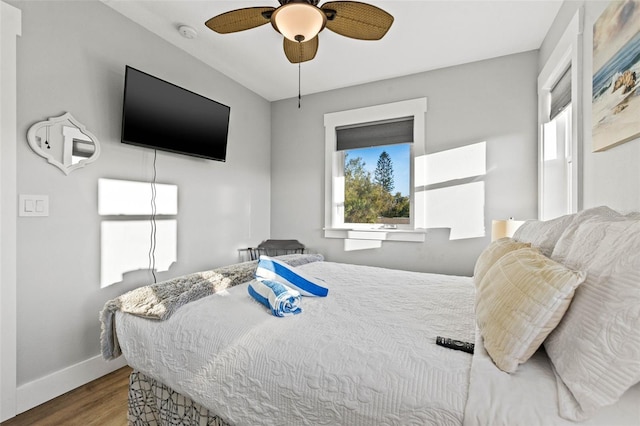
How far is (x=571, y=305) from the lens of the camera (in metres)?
0.83

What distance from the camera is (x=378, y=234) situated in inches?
135

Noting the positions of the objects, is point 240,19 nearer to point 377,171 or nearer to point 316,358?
point 316,358

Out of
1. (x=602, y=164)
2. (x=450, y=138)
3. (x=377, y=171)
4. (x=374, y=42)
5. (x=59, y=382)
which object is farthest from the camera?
(x=377, y=171)

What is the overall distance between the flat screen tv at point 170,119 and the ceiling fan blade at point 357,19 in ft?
4.85

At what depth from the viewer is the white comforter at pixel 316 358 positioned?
897mm

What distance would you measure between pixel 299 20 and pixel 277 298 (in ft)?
4.56

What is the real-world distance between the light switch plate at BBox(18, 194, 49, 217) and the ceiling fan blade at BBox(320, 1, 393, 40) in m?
2.01

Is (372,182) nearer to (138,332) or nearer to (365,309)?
(365,309)

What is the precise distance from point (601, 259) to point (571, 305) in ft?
0.47

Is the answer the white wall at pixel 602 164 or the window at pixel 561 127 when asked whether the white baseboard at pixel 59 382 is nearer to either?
Result: the white wall at pixel 602 164

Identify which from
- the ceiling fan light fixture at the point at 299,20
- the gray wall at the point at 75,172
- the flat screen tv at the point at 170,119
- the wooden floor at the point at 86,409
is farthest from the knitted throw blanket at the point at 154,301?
the ceiling fan light fixture at the point at 299,20

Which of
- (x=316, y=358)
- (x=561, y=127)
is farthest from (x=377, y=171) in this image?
(x=316, y=358)

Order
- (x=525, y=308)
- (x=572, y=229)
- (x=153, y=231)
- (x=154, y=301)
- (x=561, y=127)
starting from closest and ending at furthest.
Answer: (x=525, y=308)
(x=572, y=229)
(x=154, y=301)
(x=561, y=127)
(x=153, y=231)

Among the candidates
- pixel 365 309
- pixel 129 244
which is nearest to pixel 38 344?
pixel 129 244
